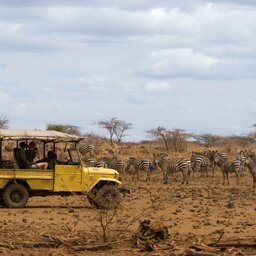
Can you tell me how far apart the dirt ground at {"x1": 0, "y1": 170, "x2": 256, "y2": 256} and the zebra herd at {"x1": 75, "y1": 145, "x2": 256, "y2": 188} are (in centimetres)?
584

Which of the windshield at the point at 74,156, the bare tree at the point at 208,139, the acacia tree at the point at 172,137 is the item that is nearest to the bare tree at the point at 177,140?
the acacia tree at the point at 172,137

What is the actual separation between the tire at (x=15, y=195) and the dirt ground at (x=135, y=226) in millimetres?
407

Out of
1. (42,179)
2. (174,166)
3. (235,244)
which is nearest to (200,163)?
(174,166)

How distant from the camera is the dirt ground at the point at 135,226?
14133 mm

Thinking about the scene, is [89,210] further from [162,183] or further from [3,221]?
[162,183]

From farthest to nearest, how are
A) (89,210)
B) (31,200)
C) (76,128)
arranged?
1. (76,128)
2. (31,200)
3. (89,210)

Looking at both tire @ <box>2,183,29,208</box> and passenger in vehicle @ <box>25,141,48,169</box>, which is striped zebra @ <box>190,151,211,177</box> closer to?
passenger in vehicle @ <box>25,141,48,169</box>

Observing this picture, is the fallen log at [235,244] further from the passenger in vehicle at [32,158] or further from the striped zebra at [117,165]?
the striped zebra at [117,165]

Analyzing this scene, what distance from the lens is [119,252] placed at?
1412cm

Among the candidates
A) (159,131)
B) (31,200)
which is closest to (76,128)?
(159,131)

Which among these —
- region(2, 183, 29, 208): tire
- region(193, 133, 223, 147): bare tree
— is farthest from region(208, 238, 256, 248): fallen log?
region(193, 133, 223, 147): bare tree

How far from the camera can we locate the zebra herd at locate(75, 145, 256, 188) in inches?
1398

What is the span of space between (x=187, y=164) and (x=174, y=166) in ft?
2.72

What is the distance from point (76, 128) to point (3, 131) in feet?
159
